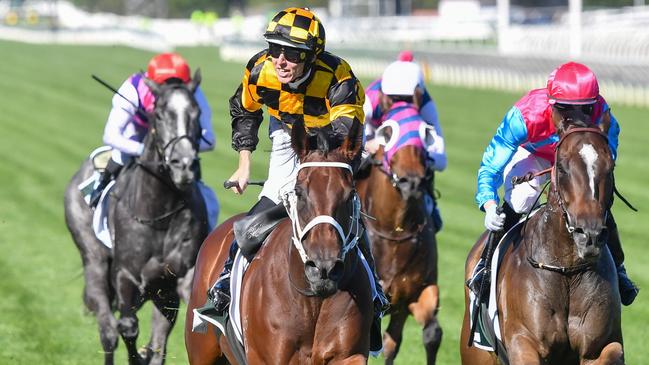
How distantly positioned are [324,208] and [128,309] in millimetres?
4120

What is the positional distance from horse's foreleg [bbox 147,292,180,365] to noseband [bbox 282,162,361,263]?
11.7ft

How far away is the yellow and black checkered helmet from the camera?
6484 mm

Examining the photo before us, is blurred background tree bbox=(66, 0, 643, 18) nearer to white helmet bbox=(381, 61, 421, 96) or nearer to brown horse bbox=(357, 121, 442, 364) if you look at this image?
white helmet bbox=(381, 61, 421, 96)

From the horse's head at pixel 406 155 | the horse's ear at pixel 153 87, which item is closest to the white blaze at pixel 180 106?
the horse's ear at pixel 153 87

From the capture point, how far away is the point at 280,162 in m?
7.05

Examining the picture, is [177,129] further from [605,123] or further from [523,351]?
[605,123]

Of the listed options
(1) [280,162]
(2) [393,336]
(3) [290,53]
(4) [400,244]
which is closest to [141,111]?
(4) [400,244]

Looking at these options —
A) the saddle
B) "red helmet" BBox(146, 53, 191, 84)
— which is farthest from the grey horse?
the saddle

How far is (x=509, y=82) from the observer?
117 ft

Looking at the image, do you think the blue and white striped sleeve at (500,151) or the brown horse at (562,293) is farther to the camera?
the blue and white striped sleeve at (500,151)

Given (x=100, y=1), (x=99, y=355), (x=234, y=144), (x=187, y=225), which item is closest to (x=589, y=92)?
(x=234, y=144)

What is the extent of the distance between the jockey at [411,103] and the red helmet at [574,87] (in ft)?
11.0

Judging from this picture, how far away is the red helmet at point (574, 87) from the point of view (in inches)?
258

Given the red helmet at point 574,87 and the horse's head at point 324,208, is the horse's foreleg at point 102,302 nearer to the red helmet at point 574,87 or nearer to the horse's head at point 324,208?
the horse's head at point 324,208
